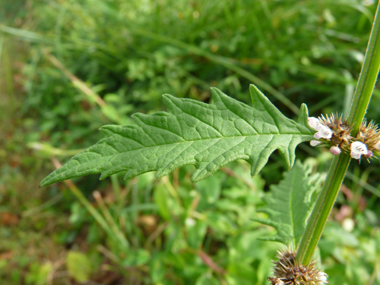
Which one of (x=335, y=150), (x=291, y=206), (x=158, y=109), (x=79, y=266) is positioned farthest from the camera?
(x=158, y=109)

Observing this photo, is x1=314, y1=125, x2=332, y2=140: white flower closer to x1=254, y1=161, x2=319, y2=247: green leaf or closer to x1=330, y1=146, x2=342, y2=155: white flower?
x1=330, y1=146, x2=342, y2=155: white flower

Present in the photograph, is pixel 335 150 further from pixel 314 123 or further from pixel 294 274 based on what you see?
pixel 294 274

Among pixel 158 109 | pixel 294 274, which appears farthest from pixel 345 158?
pixel 158 109

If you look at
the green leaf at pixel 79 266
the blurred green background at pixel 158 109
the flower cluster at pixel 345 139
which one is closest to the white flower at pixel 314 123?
the flower cluster at pixel 345 139

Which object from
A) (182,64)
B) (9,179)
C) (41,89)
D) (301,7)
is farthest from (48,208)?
(301,7)

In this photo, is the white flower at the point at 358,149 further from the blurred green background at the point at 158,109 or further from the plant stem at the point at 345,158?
the blurred green background at the point at 158,109

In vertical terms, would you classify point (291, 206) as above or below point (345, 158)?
below
